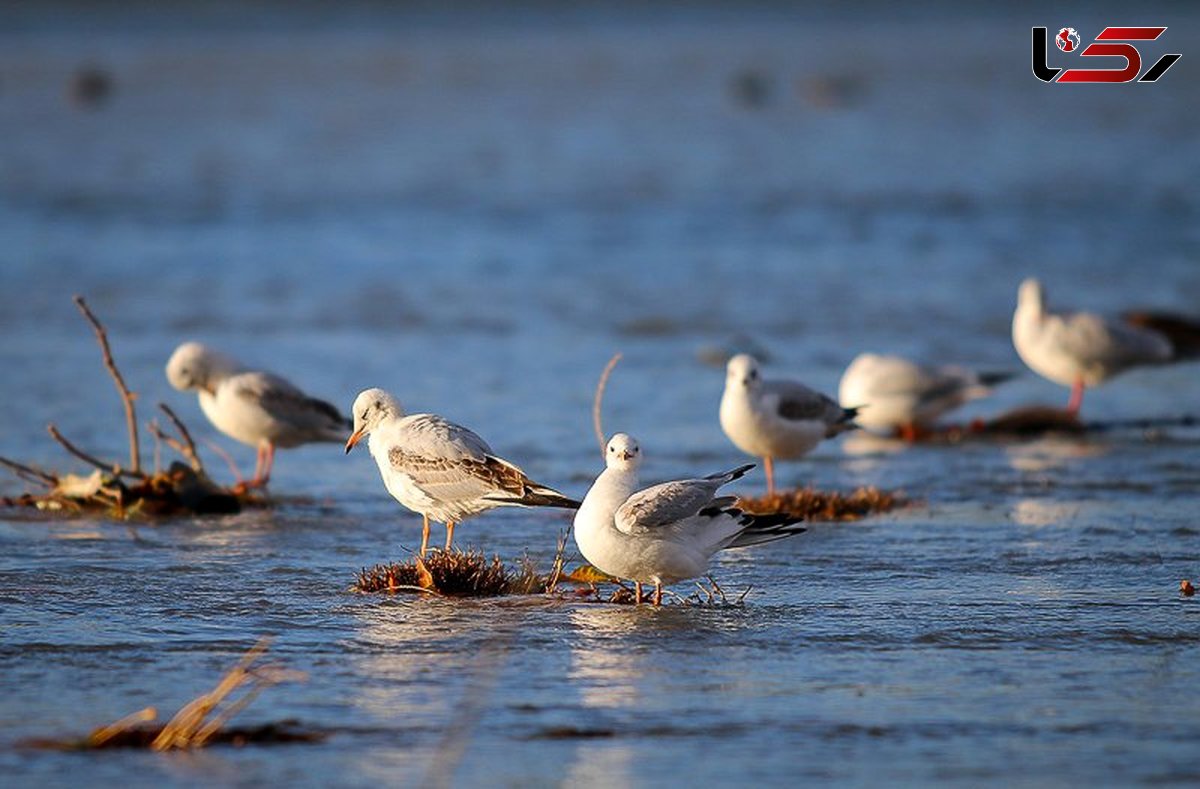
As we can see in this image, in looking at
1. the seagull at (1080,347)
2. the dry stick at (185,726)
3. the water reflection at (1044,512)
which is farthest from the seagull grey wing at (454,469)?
the seagull at (1080,347)

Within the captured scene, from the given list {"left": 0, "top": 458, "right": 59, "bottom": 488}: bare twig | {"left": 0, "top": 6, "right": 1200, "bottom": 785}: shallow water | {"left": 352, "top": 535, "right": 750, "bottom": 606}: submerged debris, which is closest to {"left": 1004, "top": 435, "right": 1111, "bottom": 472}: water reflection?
{"left": 0, "top": 6, "right": 1200, "bottom": 785}: shallow water

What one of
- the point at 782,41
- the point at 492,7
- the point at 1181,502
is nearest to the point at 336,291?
the point at 1181,502

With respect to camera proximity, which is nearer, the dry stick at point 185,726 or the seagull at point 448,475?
the dry stick at point 185,726

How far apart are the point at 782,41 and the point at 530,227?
53962 mm

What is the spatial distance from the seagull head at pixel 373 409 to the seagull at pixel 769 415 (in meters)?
2.56

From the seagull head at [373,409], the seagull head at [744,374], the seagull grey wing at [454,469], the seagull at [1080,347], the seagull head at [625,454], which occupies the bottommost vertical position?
the seagull grey wing at [454,469]

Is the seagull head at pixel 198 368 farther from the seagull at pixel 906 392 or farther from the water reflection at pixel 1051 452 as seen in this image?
the water reflection at pixel 1051 452

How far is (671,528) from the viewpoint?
8.12 m

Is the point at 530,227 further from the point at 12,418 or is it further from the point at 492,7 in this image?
the point at 492,7

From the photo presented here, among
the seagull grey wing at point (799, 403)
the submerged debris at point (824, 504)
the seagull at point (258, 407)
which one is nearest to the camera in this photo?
the submerged debris at point (824, 504)

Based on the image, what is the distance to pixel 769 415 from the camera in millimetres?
11352

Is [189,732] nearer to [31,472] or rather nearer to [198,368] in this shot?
[31,472]

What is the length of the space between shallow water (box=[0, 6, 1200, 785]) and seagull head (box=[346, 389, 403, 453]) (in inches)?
26.1

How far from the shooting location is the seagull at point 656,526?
26.5 ft
